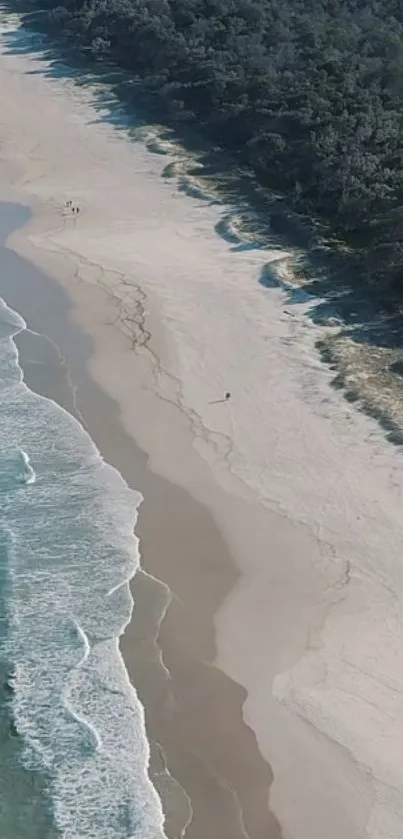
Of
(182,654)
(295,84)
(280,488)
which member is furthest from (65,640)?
(295,84)

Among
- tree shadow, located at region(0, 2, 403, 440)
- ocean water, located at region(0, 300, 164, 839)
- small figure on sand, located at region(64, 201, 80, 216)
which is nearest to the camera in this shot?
ocean water, located at region(0, 300, 164, 839)

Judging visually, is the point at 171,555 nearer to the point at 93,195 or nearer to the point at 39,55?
the point at 93,195

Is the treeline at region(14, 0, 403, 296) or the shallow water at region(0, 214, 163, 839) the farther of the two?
the treeline at region(14, 0, 403, 296)

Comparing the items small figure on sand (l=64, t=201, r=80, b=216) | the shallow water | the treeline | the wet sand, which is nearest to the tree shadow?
the treeline

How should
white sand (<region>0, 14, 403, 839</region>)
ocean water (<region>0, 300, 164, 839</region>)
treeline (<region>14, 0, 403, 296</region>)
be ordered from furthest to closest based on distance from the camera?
treeline (<region>14, 0, 403, 296</region>) → white sand (<region>0, 14, 403, 839</region>) → ocean water (<region>0, 300, 164, 839</region>)

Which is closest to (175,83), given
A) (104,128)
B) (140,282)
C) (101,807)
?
(104,128)

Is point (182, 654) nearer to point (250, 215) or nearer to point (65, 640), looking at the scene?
point (65, 640)

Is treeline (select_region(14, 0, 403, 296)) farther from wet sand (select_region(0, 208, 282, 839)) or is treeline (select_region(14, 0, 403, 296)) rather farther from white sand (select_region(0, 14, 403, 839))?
wet sand (select_region(0, 208, 282, 839))
